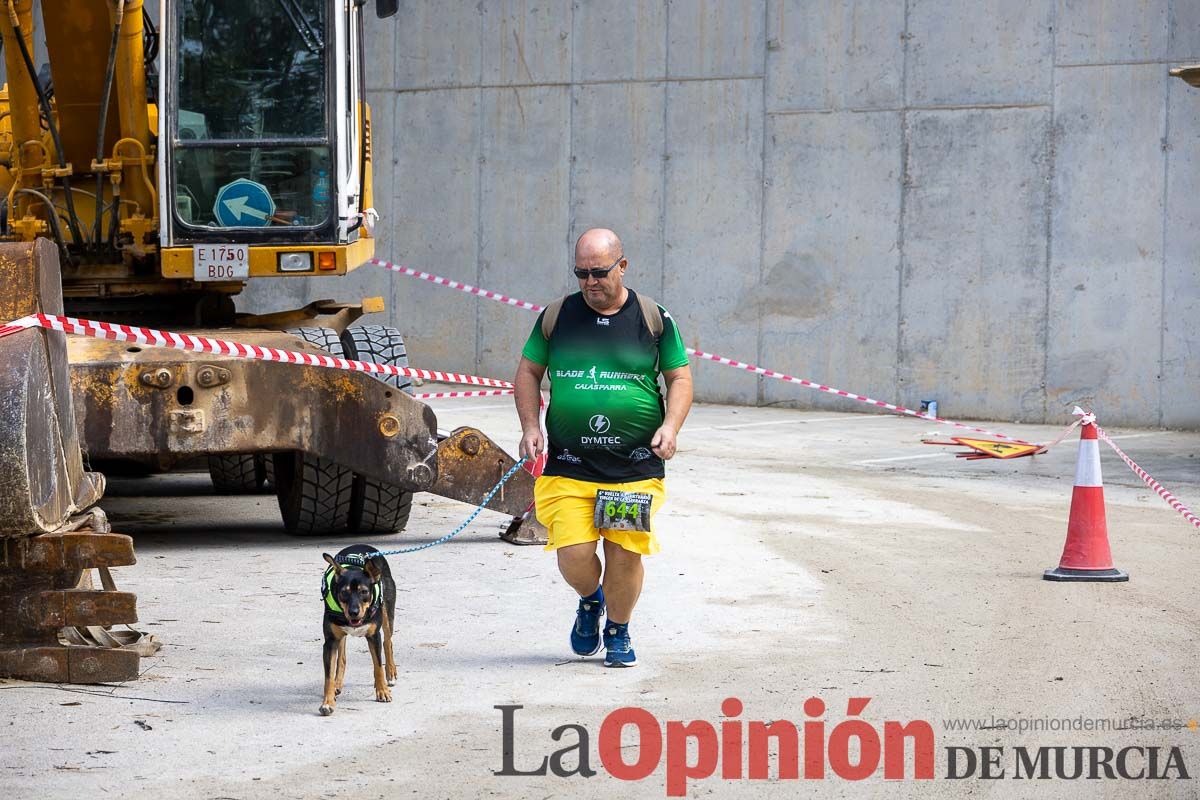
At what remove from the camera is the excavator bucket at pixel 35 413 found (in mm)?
5551

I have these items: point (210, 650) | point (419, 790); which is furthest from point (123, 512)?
point (419, 790)

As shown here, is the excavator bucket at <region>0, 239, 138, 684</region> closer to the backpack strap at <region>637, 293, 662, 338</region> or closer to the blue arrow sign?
the backpack strap at <region>637, 293, 662, 338</region>

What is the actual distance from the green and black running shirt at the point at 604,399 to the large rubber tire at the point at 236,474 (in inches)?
202

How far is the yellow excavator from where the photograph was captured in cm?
820

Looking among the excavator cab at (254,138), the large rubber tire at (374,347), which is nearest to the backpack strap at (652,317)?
the excavator cab at (254,138)

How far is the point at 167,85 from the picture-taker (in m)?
8.88

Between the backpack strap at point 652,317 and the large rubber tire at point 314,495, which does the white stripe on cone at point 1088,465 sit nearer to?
the backpack strap at point 652,317

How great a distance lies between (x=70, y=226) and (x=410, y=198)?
9.57 m

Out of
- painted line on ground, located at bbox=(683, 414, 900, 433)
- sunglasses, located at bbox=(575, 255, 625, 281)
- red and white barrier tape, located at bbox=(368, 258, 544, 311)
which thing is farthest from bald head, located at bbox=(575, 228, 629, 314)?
painted line on ground, located at bbox=(683, 414, 900, 433)

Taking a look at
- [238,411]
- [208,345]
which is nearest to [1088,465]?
[238,411]

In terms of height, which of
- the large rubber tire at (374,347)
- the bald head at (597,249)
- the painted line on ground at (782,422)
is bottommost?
the painted line on ground at (782,422)

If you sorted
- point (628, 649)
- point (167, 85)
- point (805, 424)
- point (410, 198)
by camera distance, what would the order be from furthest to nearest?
point (410, 198)
point (805, 424)
point (167, 85)
point (628, 649)

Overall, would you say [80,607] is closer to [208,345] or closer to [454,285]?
[208,345]

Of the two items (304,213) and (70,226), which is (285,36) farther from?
(70,226)
